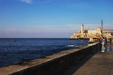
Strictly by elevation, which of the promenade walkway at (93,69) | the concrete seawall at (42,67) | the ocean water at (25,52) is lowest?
the ocean water at (25,52)

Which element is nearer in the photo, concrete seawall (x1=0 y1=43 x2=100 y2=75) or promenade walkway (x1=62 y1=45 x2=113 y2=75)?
concrete seawall (x1=0 y1=43 x2=100 y2=75)

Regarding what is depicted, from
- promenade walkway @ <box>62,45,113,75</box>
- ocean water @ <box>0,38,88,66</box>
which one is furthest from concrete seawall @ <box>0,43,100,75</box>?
ocean water @ <box>0,38,88,66</box>

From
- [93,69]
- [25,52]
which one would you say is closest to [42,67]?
[93,69]

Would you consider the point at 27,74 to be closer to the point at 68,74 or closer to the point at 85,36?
the point at 68,74

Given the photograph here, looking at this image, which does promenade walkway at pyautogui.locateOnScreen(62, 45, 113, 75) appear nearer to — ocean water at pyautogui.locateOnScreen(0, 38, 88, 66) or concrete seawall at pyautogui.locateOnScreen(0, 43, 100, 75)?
concrete seawall at pyautogui.locateOnScreen(0, 43, 100, 75)

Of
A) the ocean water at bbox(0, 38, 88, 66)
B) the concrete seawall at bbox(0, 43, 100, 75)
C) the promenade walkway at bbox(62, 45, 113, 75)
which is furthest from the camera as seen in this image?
the ocean water at bbox(0, 38, 88, 66)

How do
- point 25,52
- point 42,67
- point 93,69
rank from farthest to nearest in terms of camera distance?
point 25,52 → point 93,69 → point 42,67

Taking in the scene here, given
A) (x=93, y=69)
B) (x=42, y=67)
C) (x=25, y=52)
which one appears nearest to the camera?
(x=42, y=67)

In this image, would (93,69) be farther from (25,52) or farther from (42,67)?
(25,52)

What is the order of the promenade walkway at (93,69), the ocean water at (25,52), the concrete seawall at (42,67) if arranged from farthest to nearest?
the ocean water at (25,52)
the promenade walkway at (93,69)
the concrete seawall at (42,67)

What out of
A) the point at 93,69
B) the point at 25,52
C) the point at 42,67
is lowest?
the point at 25,52

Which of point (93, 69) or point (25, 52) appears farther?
point (25, 52)

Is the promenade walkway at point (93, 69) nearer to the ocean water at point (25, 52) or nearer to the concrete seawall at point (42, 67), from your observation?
the concrete seawall at point (42, 67)

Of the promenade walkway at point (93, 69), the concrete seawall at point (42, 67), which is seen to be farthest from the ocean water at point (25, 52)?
the concrete seawall at point (42, 67)
